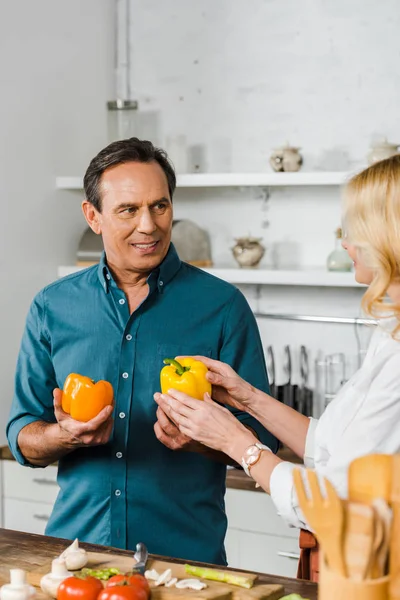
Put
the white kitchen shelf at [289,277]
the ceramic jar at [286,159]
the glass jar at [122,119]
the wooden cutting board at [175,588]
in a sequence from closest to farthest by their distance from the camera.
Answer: the wooden cutting board at [175,588]
the white kitchen shelf at [289,277]
the ceramic jar at [286,159]
the glass jar at [122,119]

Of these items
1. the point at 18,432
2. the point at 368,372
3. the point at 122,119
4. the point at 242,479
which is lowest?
the point at 242,479

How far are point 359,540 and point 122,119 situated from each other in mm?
2987

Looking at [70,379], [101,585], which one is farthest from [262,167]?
[101,585]

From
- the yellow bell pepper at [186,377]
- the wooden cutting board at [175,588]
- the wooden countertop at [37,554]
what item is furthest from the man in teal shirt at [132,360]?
the wooden cutting board at [175,588]

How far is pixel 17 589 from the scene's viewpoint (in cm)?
151

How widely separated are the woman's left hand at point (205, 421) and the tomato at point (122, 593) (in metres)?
0.41

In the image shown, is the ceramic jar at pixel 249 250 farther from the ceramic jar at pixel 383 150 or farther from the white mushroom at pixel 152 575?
the white mushroom at pixel 152 575

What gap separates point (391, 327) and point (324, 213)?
2.23m

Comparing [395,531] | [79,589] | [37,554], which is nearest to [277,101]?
[37,554]

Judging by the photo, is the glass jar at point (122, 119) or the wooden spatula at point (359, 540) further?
the glass jar at point (122, 119)

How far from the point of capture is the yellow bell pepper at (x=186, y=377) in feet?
6.66

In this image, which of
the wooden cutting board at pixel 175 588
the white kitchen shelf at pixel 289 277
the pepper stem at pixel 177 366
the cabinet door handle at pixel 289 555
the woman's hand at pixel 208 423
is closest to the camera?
the wooden cutting board at pixel 175 588

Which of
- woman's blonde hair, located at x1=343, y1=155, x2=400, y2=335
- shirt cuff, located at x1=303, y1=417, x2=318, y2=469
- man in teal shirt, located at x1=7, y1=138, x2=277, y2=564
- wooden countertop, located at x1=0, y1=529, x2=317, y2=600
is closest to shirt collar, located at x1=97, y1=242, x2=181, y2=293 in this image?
man in teal shirt, located at x1=7, y1=138, x2=277, y2=564

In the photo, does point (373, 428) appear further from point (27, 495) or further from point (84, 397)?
point (27, 495)
